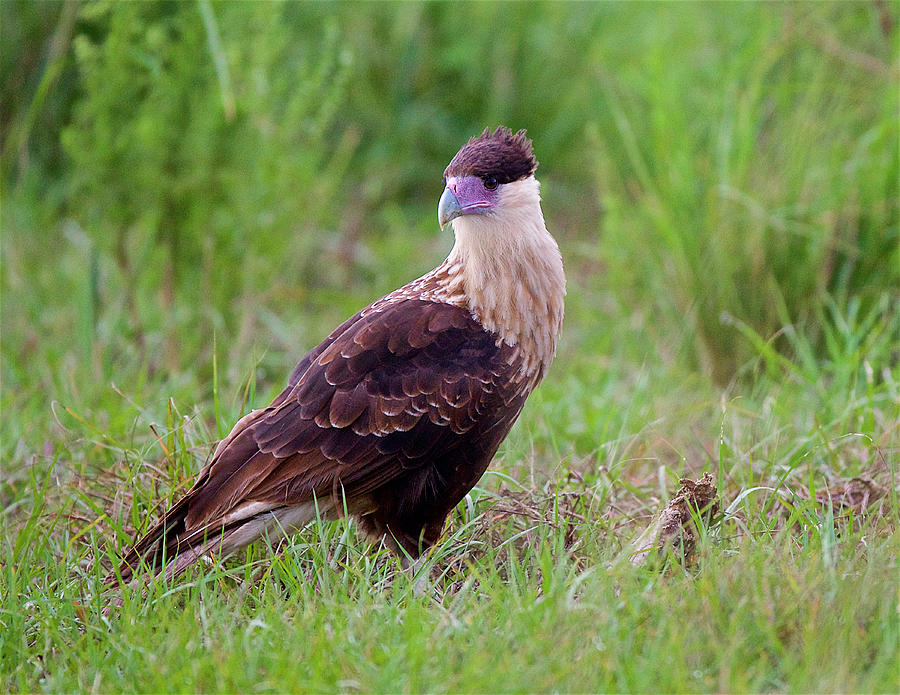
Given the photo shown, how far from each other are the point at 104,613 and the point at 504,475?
137 cm

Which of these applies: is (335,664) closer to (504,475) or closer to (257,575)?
(257,575)

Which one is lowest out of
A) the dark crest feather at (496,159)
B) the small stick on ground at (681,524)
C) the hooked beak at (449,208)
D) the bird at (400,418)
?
the small stick on ground at (681,524)

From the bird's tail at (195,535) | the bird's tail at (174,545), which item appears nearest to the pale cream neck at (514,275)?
the bird's tail at (195,535)

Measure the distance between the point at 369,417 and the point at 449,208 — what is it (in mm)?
723

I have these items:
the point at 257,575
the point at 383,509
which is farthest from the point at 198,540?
the point at 383,509

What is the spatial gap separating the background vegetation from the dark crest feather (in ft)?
3.42

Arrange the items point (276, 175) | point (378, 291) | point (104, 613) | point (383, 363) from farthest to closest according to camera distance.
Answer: point (378, 291) < point (276, 175) < point (383, 363) < point (104, 613)

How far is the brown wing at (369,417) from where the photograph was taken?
10.7 ft

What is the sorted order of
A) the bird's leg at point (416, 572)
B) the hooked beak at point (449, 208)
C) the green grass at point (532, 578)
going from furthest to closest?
the hooked beak at point (449, 208), the bird's leg at point (416, 572), the green grass at point (532, 578)

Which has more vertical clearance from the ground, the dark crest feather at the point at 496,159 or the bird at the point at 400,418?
the dark crest feather at the point at 496,159

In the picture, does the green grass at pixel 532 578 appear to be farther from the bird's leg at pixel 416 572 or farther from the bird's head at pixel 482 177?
the bird's head at pixel 482 177

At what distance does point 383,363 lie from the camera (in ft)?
11.0

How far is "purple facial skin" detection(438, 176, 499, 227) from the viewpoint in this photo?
3418 millimetres

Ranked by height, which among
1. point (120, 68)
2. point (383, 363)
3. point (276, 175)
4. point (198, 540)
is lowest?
point (198, 540)
